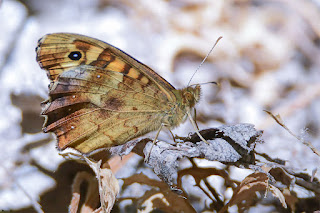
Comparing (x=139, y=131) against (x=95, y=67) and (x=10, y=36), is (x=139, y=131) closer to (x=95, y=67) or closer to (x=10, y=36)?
(x=95, y=67)

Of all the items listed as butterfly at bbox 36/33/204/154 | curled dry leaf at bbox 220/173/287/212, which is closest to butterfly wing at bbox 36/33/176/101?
butterfly at bbox 36/33/204/154

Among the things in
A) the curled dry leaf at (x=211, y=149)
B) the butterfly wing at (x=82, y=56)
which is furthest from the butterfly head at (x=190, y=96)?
the curled dry leaf at (x=211, y=149)

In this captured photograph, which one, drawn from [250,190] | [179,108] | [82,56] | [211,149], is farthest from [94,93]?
[250,190]

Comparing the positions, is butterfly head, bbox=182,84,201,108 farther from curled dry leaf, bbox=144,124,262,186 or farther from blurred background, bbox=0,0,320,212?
curled dry leaf, bbox=144,124,262,186

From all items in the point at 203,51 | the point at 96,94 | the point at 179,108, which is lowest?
the point at 96,94

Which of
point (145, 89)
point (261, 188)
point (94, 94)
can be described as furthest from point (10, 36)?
point (261, 188)

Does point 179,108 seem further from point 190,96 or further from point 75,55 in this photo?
point 75,55

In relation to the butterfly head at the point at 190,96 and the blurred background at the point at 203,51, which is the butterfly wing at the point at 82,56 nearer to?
the butterfly head at the point at 190,96
